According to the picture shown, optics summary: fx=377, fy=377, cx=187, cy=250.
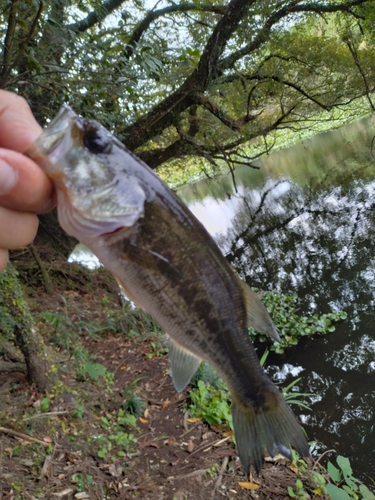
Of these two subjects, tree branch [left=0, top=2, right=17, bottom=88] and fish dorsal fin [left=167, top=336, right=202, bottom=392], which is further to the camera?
tree branch [left=0, top=2, right=17, bottom=88]

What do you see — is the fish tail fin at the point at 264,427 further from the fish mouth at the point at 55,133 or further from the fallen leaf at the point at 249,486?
the fallen leaf at the point at 249,486

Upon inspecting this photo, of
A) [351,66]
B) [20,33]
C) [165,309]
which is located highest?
[351,66]

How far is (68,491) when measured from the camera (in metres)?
3.07

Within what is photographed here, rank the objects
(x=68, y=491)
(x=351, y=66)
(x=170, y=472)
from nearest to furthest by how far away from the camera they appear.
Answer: (x=68, y=491)
(x=170, y=472)
(x=351, y=66)

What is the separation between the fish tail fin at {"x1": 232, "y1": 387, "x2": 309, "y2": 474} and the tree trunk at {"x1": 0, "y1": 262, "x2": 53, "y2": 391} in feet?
8.14

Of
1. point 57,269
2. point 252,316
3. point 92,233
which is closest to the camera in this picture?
point 92,233

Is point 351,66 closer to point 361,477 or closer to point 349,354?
point 349,354

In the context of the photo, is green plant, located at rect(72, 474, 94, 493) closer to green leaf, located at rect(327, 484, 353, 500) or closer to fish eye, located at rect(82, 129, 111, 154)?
green leaf, located at rect(327, 484, 353, 500)

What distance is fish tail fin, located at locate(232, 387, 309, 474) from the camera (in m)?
1.80

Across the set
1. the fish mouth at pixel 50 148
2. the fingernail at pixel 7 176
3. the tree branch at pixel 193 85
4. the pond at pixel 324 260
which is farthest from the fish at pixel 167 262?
the tree branch at pixel 193 85

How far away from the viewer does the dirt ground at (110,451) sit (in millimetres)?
3172

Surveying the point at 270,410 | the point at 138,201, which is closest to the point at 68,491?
the point at 270,410

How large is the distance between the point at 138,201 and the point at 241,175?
91.2 feet

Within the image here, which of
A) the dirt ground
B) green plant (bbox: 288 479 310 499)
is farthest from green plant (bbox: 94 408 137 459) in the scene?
green plant (bbox: 288 479 310 499)
